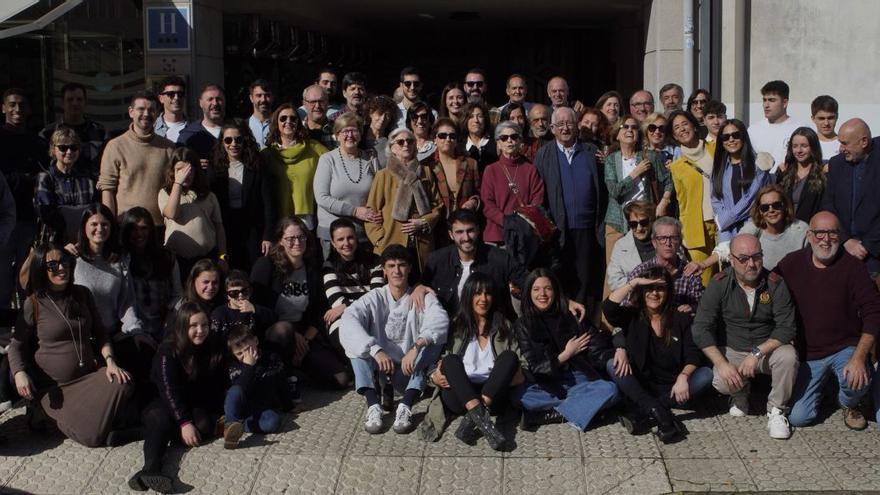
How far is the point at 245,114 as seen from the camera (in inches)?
536

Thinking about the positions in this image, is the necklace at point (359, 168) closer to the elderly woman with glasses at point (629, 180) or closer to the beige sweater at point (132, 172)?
the beige sweater at point (132, 172)

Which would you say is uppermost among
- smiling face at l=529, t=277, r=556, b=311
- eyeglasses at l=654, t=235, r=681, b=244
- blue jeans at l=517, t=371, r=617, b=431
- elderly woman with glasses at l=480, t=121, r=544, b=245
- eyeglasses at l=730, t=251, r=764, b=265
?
elderly woman with glasses at l=480, t=121, r=544, b=245

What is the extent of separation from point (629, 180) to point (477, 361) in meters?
1.95

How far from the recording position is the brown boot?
22.5 feet

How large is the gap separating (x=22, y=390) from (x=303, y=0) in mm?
8123

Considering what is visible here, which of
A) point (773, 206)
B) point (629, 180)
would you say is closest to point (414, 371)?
point (629, 180)

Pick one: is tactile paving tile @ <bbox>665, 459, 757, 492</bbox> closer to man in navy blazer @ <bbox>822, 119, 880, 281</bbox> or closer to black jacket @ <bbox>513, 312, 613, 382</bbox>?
black jacket @ <bbox>513, 312, 613, 382</bbox>

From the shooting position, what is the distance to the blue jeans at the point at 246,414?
6813 millimetres

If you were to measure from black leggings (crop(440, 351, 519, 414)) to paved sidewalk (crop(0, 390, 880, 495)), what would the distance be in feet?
0.65

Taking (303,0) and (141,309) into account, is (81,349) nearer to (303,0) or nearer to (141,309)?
(141,309)

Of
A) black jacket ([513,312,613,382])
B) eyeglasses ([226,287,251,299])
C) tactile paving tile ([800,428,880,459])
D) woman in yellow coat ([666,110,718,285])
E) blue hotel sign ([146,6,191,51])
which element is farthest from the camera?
blue hotel sign ([146,6,191,51])

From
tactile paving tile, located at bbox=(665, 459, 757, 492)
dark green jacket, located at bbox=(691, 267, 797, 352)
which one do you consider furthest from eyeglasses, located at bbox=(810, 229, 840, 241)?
tactile paving tile, located at bbox=(665, 459, 757, 492)

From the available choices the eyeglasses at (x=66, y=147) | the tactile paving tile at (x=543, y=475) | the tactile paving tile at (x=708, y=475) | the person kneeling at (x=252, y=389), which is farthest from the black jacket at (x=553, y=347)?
the eyeglasses at (x=66, y=147)

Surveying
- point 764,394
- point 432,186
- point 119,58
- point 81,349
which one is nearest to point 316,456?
point 81,349
